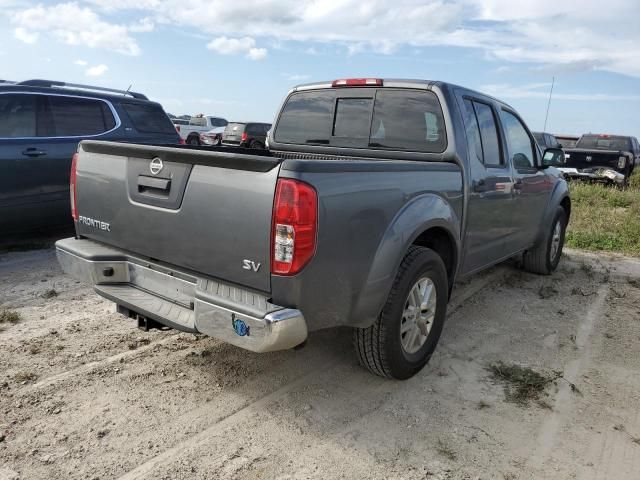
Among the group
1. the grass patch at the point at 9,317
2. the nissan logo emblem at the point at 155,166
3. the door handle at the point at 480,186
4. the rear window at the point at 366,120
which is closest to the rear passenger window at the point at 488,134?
the door handle at the point at 480,186

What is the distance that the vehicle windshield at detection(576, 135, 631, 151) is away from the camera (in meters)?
15.4

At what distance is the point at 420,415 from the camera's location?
3.06m

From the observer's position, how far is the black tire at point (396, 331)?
10.3 feet

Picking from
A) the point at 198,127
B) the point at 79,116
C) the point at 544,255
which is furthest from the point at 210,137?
the point at 544,255

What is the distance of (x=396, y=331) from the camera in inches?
125

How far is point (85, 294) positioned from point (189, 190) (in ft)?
8.11

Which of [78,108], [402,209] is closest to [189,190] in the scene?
[402,209]

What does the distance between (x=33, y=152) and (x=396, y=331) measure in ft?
15.1

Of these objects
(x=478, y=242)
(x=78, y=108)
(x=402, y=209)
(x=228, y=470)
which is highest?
(x=78, y=108)

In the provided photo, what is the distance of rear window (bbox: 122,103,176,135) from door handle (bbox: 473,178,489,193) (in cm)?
472

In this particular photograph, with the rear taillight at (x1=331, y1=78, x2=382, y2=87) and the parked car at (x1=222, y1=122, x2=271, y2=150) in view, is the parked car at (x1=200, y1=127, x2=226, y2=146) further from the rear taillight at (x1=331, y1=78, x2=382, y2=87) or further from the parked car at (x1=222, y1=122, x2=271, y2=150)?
the rear taillight at (x1=331, y1=78, x2=382, y2=87)

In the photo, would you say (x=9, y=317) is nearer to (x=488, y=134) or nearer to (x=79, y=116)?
(x=79, y=116)

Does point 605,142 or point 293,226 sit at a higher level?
point 605,142

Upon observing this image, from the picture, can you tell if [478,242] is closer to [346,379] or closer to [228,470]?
[346,379]
